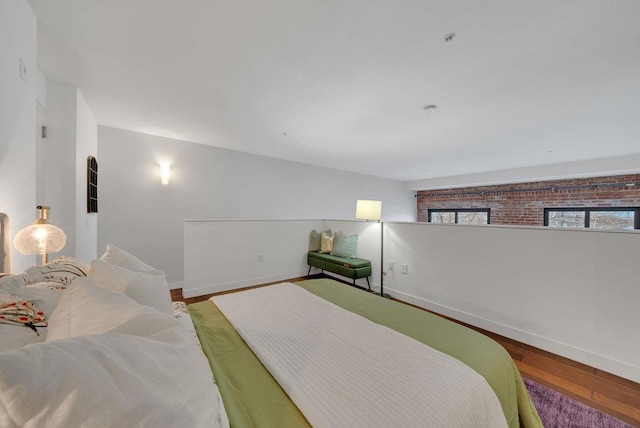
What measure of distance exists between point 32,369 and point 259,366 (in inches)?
29.0

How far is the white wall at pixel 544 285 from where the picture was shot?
183 cm

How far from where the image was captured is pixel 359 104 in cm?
259

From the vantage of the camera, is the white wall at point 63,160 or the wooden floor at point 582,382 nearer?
the wooden floor at point 582,382

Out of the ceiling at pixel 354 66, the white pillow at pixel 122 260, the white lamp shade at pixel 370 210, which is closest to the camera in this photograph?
the white pillow at pixel 122 260

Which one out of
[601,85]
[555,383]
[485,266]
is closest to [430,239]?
[485,266]

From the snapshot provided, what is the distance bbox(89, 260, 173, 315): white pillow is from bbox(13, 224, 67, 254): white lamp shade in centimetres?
77

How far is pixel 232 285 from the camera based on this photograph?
363cm

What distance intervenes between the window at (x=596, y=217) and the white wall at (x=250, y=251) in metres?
4.34

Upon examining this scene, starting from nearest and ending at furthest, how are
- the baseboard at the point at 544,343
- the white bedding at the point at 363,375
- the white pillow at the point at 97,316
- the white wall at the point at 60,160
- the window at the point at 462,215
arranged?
the white pillow at the point at 97,316
the white bedding at the point at 363,375
the baseboard at the point at 544,343
the white wall at the point at 60,160
the window at the point at 462,215

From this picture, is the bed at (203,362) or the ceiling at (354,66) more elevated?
the ceiling at (354,66)

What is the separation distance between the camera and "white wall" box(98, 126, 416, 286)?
343 cm

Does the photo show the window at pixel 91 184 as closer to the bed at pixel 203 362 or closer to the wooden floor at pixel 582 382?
the bed at pixel 203 362

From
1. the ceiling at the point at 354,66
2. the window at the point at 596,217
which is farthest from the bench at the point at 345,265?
the window at the point at 596,217

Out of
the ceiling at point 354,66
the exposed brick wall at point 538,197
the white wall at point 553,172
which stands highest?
the ceiling at point 354,66
